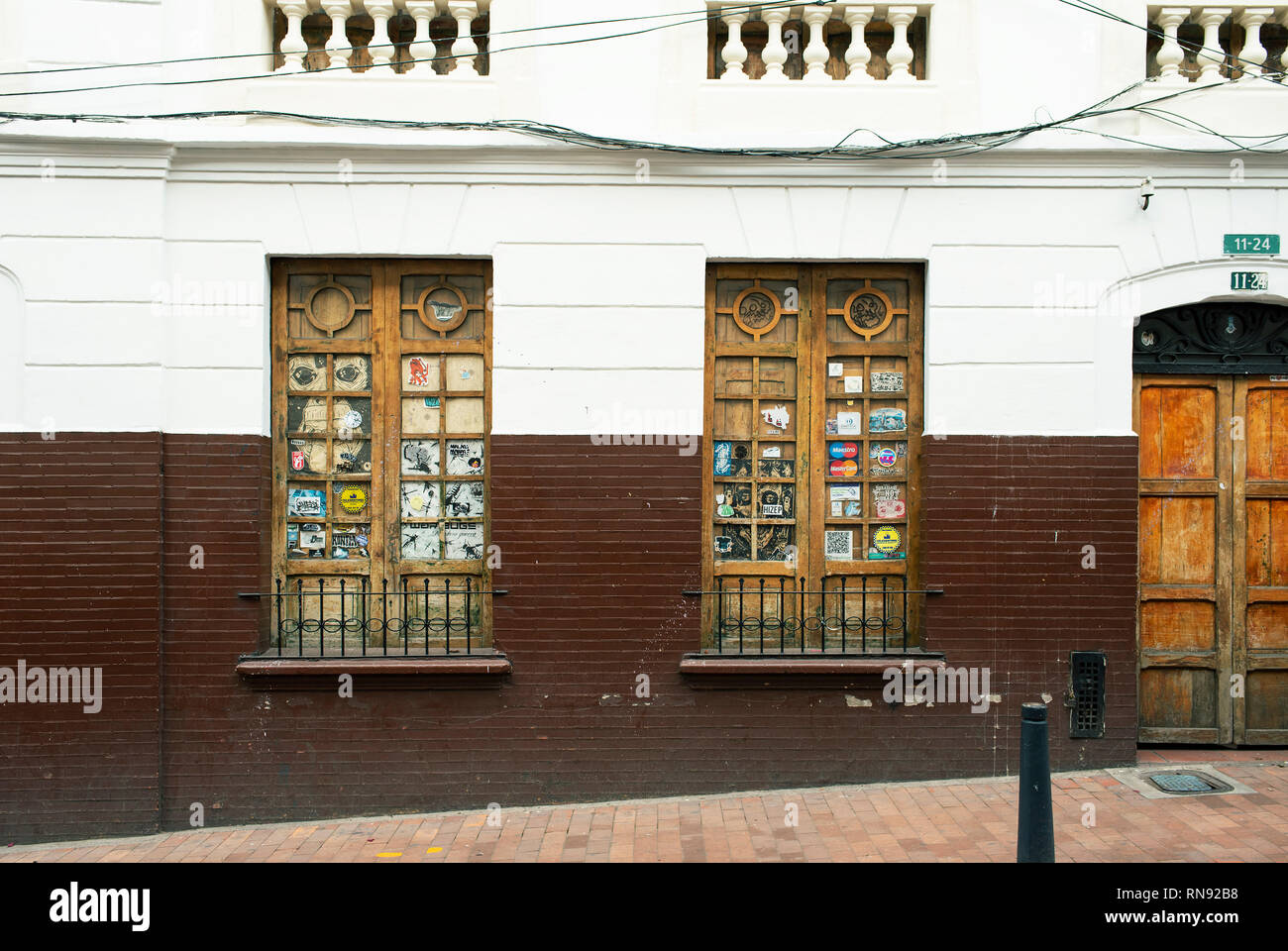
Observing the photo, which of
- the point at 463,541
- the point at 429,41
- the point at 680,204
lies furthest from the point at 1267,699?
the point at 429,41

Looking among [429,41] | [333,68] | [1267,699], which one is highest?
[429,41]

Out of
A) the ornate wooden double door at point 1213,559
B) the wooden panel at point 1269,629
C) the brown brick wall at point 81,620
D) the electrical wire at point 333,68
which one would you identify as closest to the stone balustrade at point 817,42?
the electrical wire at point 333,68

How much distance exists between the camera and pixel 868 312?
6867mm

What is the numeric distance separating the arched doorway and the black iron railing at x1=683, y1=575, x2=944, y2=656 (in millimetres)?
1738

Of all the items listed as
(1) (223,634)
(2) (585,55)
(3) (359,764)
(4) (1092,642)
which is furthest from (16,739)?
(4) (1092,642)

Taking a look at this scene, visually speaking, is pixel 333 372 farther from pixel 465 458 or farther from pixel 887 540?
pixel 887 540

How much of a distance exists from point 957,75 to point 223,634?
239 inches

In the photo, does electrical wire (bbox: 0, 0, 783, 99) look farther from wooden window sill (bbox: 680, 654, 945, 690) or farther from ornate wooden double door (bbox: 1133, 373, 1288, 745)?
wooden window sill (bbox: 680, 654, 945, 690)

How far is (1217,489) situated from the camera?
697 centimetres

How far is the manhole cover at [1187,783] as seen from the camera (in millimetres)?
6363

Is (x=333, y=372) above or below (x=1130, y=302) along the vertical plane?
below

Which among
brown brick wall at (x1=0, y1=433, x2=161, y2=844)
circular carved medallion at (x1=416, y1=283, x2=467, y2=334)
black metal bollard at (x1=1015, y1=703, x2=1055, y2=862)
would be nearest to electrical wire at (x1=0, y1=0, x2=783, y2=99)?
A: circular carved medallion at (x1=416, y1=283, x2=467, y2=334)

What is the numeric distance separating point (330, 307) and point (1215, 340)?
609 cm

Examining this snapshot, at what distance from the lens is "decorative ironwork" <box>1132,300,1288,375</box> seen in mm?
6926
